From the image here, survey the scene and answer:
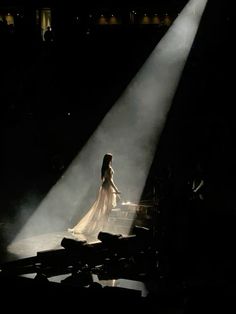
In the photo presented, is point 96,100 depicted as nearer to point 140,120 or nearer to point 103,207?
point 140,120

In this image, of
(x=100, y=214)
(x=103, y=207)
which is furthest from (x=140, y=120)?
(x=100, y=214)

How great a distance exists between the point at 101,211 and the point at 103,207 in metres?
0.13

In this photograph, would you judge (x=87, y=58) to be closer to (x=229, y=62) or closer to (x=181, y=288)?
(x=229, y=62)

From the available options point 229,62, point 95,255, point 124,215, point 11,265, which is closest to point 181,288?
point 95,255

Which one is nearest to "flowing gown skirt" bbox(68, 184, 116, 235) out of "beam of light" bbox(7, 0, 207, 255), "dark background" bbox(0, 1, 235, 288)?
"dark background" bbox(0, 1, 235, 288)

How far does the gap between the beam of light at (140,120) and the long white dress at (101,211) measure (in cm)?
523

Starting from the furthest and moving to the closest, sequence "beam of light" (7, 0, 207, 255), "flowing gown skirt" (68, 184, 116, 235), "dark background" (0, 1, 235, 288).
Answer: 1. "beam of light" (7, 0, 207, 255)
2. "dark background" (0, 1, 235, 288)
3. "flowing gown skirt" (68, 184, 116, 235)

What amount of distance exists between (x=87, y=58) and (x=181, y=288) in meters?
13.7

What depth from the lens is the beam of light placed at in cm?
1834

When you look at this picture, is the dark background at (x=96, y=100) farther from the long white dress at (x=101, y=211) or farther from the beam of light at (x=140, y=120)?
the long white dress at (x=101, y=211)

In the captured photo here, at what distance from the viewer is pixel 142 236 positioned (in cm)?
927

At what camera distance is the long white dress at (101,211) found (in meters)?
12.1

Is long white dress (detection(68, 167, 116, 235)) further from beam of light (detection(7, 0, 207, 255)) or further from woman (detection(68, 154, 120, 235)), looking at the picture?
beam of light (detection(7, 0, 207, 255))

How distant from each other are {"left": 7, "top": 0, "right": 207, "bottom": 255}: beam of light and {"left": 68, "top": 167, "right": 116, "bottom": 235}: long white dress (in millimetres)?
5233
